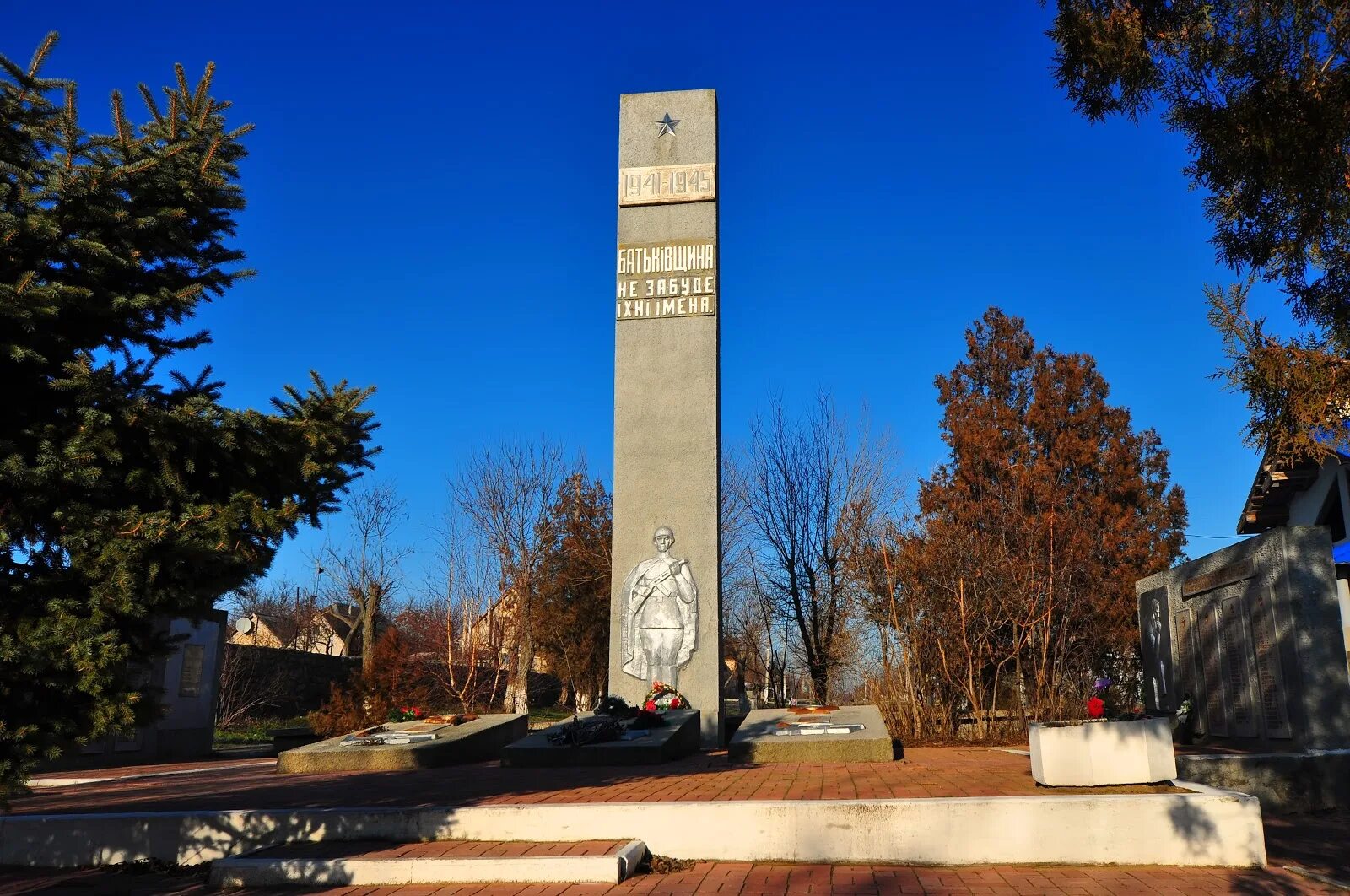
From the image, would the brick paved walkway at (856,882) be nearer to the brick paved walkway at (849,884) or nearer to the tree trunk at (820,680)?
the brick paved walkway at (849,884)

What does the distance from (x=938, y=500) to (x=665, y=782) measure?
18767 mm

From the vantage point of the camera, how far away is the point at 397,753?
471 inches

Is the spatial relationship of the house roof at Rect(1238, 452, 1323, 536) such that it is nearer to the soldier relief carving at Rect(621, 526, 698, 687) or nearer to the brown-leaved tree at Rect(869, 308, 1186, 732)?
the brown-leaved tree at Rect(869, 308, 1186, 732)

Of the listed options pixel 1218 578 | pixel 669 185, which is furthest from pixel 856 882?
pixel 669 185

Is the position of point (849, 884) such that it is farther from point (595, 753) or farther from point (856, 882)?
point (595, 753)

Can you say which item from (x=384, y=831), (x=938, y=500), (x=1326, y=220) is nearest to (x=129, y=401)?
(x=384, y=831)

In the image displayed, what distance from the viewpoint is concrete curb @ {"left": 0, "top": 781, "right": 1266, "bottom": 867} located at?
20.3 ft

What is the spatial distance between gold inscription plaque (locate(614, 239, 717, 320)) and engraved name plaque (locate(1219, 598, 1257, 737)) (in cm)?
865

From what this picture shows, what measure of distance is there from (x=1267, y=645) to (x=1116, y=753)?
362cm

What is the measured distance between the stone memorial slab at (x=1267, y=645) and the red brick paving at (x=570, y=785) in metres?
2.42

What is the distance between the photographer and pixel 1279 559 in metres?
9.39

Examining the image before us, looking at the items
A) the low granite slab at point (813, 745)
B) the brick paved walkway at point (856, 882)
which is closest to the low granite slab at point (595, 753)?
the low granite slab at point (813, 745)

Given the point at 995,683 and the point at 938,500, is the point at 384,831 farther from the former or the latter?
the point at 938,500

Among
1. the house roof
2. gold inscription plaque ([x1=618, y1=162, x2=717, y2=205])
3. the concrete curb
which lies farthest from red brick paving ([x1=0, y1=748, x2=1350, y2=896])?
the house roof
